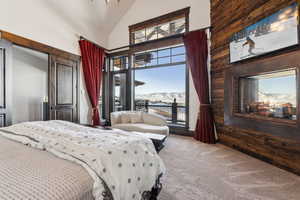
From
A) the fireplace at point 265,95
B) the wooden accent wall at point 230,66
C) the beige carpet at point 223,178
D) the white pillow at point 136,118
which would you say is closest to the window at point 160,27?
the wooden accent wall at point 230,66

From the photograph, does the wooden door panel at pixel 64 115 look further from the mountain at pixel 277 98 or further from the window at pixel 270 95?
the mountain at pixel 277 98

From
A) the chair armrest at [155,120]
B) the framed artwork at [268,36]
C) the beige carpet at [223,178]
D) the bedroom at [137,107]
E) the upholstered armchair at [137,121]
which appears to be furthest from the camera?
the chair armrest at [155,120]

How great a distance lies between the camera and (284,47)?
6.50ft

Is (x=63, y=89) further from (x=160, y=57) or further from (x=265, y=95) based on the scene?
(x=265, y=95)

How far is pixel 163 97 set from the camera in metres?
4.90

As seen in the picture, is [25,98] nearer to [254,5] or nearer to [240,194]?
[240,194]

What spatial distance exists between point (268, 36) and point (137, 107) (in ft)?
12.8

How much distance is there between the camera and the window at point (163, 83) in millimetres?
4137

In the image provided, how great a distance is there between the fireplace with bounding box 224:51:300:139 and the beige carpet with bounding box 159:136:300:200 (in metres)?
0.60

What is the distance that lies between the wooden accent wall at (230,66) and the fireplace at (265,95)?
16cm

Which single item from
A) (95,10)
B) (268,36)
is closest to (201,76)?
(268,36)

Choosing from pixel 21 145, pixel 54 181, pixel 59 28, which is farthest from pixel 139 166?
pixel 59 28

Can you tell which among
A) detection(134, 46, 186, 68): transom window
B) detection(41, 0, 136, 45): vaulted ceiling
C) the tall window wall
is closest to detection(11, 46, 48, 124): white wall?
detection(41, 0, 136, 45): vaulted ceiling

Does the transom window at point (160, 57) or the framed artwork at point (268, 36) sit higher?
the transom window at point (160, 57)
